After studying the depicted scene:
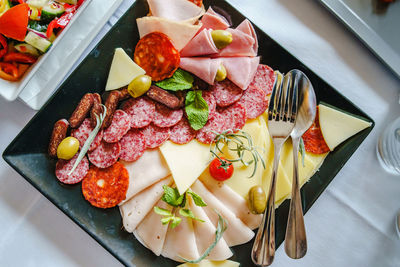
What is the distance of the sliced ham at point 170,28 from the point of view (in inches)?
50.5

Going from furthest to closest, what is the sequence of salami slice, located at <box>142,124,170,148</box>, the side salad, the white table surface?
the white table surface
salami slice, located at <box>142,124,170,148</box>
the side salad

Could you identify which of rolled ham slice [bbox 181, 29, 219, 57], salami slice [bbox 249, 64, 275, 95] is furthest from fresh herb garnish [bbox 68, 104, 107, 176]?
salami slice [bbox 249, 64, 275, 95]

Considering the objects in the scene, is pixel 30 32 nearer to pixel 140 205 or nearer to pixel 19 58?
pixel 19 58

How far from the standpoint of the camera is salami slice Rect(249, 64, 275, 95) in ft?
4.53

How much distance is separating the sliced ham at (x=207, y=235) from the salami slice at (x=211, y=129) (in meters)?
0.23

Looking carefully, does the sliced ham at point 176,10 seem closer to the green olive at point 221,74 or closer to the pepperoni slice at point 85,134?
the green olive at point 221,74

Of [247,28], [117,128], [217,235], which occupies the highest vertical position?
[247,28]

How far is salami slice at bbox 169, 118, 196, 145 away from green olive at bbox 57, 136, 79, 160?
0.33 meters

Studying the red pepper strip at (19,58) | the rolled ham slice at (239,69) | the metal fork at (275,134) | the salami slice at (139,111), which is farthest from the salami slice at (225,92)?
the red pepper strip at (19,58)

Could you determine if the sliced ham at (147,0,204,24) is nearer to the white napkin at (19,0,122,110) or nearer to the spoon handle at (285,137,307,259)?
the white napkin at (19,0,122,110)

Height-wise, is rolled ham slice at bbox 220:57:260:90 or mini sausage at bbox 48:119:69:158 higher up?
rolled ham slice at bbox 220:57:260:90

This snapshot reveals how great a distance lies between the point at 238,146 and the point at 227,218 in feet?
0.89

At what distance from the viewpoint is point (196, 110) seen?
1.30 metres

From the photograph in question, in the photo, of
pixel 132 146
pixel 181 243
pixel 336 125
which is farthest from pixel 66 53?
pixel 336 125
